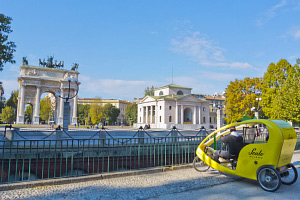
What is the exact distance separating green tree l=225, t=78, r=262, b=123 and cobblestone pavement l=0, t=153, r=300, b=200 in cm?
3297

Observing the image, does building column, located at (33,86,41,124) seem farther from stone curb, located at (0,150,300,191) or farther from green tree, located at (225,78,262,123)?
stone curb, located at (0,150,300,191)

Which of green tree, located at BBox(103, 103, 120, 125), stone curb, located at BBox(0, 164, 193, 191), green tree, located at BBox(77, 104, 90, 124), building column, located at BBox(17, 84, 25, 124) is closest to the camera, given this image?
stone curb, located at BBox(0, 164, 193, 191)

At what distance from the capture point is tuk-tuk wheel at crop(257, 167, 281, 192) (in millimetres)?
5426

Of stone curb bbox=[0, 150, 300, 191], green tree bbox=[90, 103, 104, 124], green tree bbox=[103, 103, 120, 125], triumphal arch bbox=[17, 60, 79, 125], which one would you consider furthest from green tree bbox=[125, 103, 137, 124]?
→ stone curb bbox=[0, 150, 300, 191]

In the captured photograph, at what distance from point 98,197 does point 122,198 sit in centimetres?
56

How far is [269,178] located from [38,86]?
5936cm

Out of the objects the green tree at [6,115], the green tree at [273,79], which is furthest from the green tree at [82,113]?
the green tree at [273,79]

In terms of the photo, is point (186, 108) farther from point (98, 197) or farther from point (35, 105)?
point (98, 197)

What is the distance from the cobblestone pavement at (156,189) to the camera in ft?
16.9

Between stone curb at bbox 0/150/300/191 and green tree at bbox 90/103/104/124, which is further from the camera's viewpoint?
green tree at bbox 90/103/104/124

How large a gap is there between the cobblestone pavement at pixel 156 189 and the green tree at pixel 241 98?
33.0 metres

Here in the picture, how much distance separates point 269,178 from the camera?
18.2ft

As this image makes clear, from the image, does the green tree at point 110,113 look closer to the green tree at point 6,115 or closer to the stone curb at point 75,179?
the green tree at point 6,115

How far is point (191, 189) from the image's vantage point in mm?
5734
